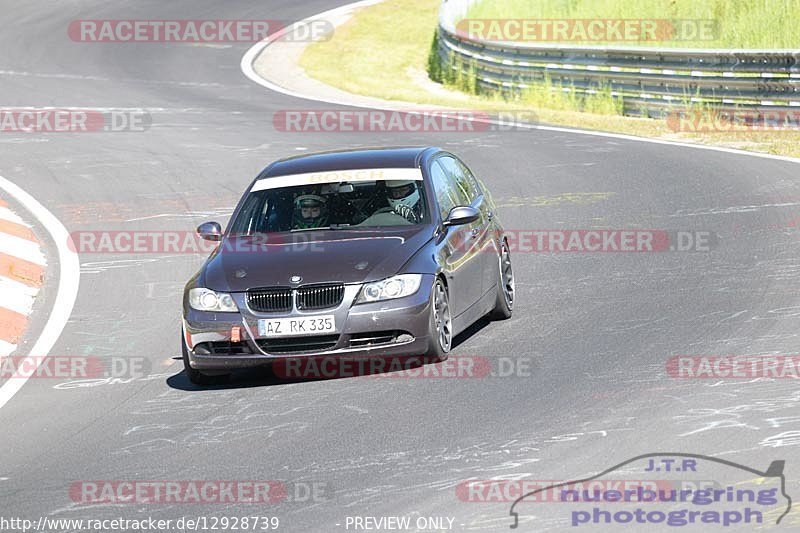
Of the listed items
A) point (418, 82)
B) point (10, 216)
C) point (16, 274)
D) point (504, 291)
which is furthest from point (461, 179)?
point (418, 82)

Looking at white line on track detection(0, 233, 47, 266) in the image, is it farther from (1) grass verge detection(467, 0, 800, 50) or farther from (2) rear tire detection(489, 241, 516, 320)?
(1) grass verge detection(467, 0, 800, 50)

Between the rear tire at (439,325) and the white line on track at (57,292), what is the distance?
2947 millimetres

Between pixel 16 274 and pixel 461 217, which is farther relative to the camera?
pixel 16 274

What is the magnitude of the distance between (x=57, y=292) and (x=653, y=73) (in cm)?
1378

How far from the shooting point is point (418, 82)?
34.0 m

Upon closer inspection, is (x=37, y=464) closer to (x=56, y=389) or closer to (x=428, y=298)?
(x=56, y=389)

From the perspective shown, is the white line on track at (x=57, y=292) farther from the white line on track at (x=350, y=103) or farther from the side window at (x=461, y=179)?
the white line on track at (x=350, y=103)

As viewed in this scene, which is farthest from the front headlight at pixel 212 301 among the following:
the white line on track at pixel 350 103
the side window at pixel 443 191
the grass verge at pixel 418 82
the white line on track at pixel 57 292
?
the grass verge at pixel 418 82

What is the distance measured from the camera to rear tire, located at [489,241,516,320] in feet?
38.4

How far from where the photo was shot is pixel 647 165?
19.6 m

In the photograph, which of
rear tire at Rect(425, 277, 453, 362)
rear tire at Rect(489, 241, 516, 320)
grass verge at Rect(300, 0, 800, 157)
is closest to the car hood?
rear tire at Rect(425, 277, 453, 362)

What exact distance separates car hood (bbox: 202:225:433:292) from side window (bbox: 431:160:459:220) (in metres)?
0.48

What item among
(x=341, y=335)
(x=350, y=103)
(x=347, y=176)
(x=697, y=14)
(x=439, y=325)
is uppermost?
(x=347, y=176)

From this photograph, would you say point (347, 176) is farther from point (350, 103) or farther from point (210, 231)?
point (350, 103)
